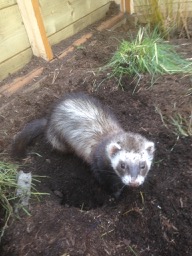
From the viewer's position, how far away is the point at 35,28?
350 cm

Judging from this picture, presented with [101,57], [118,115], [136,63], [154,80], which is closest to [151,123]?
[118,115]

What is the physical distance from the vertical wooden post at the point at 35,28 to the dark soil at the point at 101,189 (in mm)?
142

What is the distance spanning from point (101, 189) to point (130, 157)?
45 cm

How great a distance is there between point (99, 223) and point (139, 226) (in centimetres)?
27

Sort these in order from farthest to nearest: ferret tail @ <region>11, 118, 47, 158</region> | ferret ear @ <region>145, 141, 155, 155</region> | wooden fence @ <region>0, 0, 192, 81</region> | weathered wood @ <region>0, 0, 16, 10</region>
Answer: wooden fence @ <region>0, 0, 192, 81</region> < weathered wood @ <region>0, 0, 16, 10</region> < ferret tail @ <region>11, 118, 47, 158</region> < ferret ear @ <region>145, 141, 155, 155</region>

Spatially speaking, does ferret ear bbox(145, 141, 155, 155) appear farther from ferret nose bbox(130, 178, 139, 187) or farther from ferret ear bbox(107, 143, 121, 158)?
ferret nose bbox(130, 178, 139, 187)

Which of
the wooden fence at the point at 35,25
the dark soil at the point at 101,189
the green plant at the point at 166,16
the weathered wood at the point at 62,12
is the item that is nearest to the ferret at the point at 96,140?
the dark soil at the point at 101,189

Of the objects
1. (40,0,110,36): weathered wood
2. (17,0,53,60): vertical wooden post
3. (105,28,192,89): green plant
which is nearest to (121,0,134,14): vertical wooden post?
(40,0,110,36): weathered wood

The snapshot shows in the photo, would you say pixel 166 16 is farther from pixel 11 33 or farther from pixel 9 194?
pixel 9 194

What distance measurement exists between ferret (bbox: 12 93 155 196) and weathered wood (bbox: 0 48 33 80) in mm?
773

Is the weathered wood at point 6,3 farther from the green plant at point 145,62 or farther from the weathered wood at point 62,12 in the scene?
the green plant at point 145,62

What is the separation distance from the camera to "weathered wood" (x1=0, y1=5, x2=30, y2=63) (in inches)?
129

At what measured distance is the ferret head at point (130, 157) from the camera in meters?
2.28

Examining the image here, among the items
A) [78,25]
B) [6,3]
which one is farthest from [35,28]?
[78,25]
